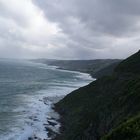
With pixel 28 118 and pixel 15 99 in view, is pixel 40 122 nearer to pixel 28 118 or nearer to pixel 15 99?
pixel 28 118

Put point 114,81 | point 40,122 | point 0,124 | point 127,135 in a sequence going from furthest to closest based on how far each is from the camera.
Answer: point 114,81, point 40,122, point 0,124, point 127,135

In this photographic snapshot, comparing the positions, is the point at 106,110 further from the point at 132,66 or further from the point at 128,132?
the point at 132,66

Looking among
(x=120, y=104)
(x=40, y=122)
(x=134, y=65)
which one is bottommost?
(x=40, y=122)

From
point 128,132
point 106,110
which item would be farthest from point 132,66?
point 128,132

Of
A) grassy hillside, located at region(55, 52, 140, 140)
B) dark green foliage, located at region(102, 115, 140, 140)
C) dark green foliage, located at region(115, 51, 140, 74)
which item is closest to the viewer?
dark green foliage, located at region(102, 115, 140, 140)

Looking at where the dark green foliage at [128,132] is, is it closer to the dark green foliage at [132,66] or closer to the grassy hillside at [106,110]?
the grassy hillside at [106,110]

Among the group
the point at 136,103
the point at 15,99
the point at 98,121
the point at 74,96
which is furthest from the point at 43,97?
the point at 136,103

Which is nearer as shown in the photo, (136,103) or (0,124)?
(136,103)

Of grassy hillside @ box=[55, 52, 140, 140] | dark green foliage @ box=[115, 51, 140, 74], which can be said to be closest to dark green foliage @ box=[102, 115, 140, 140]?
grassy hillside @ box=[55, 52, 140, 140]

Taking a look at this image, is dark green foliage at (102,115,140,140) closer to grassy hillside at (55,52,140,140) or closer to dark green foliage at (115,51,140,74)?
grassy hillside at (55,52,140,140)
